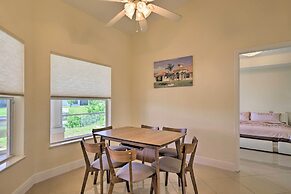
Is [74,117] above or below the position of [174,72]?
below

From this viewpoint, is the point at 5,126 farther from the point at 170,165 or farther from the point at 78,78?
the point at 170,165

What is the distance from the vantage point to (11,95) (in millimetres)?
2254

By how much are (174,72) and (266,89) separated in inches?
166

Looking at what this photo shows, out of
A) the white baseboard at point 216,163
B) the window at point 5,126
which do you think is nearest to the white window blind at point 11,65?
the window at point 5,126

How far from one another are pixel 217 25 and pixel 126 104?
2659 mm

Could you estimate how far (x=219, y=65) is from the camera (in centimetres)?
338

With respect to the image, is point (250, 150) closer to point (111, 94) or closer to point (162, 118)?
point (162, 118)

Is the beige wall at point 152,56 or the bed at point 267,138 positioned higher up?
the beige wall at point 152,56

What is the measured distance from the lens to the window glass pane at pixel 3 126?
7.54 ft

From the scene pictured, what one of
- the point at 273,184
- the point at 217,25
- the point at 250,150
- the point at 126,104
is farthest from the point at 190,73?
the point at 250,150

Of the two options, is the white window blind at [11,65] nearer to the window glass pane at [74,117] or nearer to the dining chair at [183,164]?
the window glass pane at [74,117]

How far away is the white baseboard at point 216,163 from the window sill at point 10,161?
3019 millimetres

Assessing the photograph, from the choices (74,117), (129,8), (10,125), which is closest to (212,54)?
(129,8)

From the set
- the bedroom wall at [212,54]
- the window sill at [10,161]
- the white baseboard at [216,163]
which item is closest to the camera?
the window sill at [10,161]
